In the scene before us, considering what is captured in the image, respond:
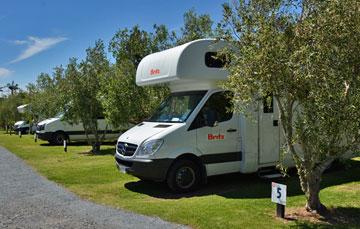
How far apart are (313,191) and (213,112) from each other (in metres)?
3.03

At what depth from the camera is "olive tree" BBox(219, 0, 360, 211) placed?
5.61 m

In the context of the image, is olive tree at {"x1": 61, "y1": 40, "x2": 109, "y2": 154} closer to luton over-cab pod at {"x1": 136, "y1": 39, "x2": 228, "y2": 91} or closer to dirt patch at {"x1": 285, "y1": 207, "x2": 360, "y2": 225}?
luton over-cab pod at {"x1": 136, "y1": 39, "x2": 228, "y2": 91}

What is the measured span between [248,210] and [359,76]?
2.69m

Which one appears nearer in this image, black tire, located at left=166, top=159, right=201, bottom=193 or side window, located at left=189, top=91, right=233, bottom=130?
black tire, located at left=166, top=159, right=201, bottom=193

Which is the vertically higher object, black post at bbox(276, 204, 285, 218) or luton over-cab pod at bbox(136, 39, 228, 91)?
luton over-cab pod at bbox(136, 39, 228, 91)

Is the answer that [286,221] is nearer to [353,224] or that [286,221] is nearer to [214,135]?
[353,224]

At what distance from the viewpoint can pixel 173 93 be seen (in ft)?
32.4

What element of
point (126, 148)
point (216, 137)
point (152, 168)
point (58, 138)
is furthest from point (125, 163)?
point (58, 138)

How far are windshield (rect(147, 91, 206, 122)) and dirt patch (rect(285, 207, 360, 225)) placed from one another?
120 inches

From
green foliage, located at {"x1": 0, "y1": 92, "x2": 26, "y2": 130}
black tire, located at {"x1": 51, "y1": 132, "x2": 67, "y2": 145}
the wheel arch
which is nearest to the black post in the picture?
the wheel arch

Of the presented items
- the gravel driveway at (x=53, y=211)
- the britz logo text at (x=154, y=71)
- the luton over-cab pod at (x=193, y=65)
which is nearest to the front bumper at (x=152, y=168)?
the gravel driveway at (x=53, y=211)

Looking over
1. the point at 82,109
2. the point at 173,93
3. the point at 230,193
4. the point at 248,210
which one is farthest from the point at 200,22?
the point at 248,210

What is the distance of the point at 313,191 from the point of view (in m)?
6.62

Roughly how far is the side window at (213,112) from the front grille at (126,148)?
128 centimetres
